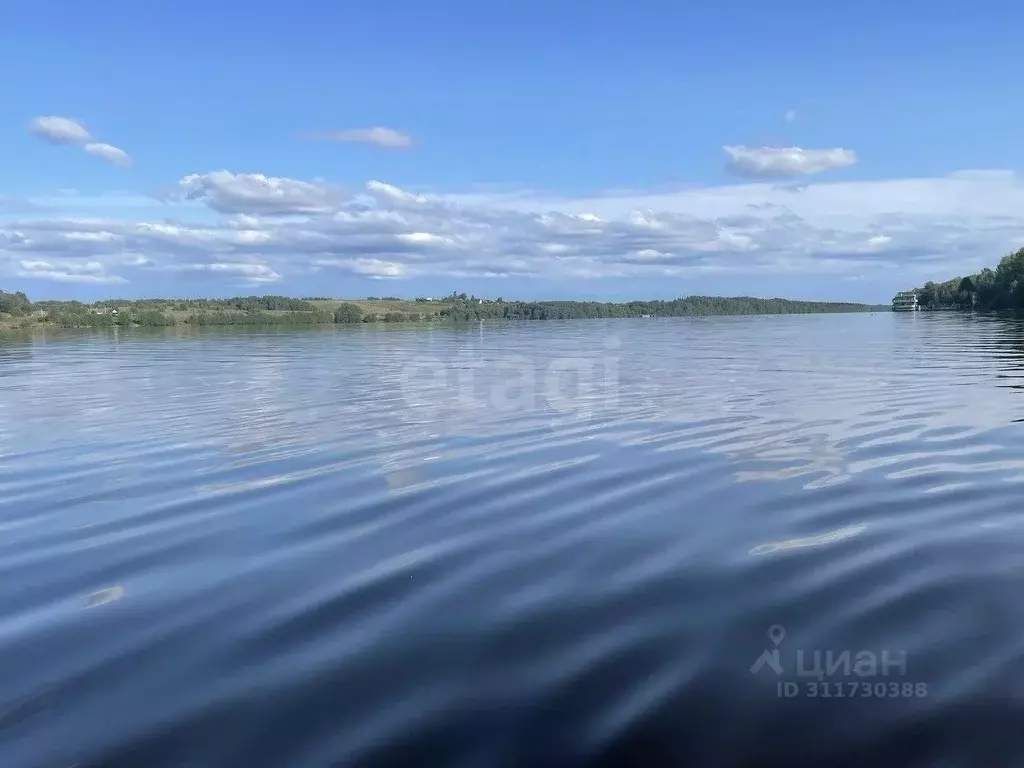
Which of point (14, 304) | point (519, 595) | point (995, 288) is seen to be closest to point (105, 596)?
point (519, 595)

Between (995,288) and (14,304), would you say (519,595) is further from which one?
(14,304)

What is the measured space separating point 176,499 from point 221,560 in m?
3.81

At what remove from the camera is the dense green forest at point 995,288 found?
430ft

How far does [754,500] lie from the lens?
496 inches

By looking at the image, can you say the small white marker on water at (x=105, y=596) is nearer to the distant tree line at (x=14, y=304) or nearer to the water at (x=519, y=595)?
the water at (x=519, y=595)

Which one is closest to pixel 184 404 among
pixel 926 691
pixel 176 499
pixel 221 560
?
pixel 176 499

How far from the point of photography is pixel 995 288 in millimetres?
146625

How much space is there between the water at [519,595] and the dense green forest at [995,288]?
128 meters

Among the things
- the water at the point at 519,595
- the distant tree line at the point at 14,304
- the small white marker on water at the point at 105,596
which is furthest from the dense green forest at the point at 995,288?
the distant tree line at the point at 14,304

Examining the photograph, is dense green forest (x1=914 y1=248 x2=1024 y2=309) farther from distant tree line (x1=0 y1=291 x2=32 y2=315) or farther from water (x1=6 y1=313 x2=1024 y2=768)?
distant tree line (x1=0 y1=291 x2=32 y2=315)

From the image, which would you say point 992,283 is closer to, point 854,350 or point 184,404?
point 854,350

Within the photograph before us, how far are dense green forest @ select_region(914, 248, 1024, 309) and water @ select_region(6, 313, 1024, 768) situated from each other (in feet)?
422

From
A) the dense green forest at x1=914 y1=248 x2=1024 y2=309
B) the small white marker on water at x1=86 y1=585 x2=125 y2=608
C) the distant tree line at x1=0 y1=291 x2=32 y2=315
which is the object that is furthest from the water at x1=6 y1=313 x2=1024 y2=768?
the distant tree line at x1=0 y1=291 x2=32 y2=315

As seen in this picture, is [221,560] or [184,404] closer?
[221,560]
